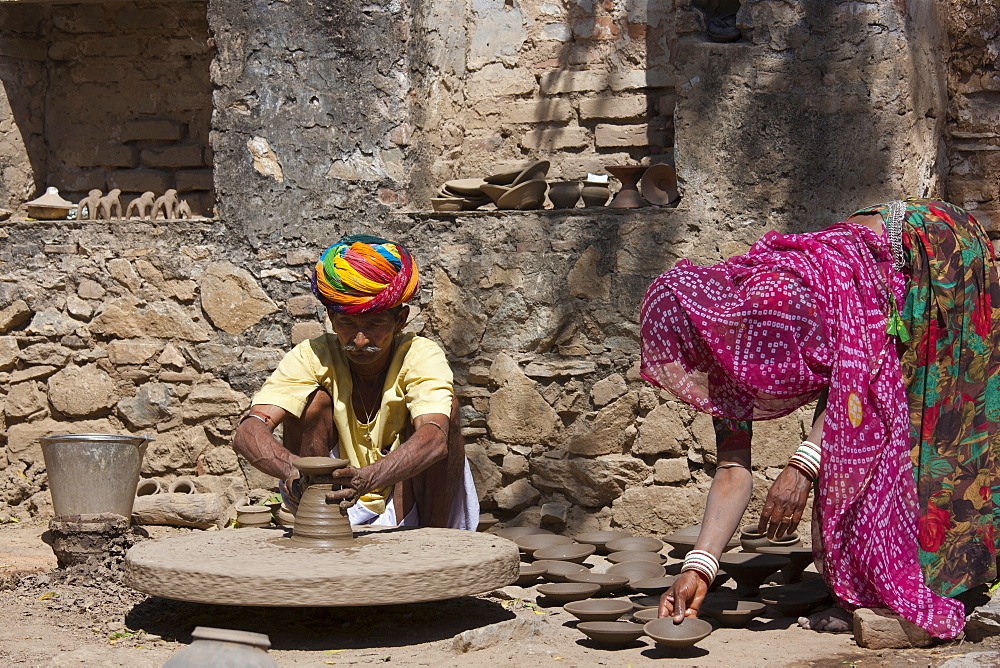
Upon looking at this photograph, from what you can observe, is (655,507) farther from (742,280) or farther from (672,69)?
(672,69)

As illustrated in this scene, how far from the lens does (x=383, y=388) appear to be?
379 centimetres

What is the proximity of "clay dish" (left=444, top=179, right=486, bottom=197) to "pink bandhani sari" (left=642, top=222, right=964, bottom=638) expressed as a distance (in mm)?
1887

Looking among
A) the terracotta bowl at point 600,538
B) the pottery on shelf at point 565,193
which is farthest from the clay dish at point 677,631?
the pottery on shelf at point 565,193

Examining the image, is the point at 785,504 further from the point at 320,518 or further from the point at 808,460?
the point at 320,518

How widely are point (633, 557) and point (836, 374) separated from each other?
123 centimetres

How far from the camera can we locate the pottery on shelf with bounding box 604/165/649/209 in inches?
188

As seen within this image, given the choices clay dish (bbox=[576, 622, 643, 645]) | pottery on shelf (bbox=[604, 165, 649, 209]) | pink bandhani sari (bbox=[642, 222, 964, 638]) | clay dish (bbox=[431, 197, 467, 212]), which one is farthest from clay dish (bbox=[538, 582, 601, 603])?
clay dish (bbox=[431, 197, 467, 212])

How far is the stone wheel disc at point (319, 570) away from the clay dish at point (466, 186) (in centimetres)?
196

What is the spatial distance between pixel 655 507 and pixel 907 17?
2305mm

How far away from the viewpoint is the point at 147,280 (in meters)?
4.99

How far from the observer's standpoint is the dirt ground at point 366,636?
2861mm

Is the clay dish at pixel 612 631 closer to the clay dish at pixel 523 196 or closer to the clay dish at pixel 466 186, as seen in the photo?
the clay dish at pixel 523 196

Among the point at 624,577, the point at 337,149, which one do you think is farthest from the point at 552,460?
the point at 337,149

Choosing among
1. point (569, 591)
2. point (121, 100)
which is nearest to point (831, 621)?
point (569, 591)
